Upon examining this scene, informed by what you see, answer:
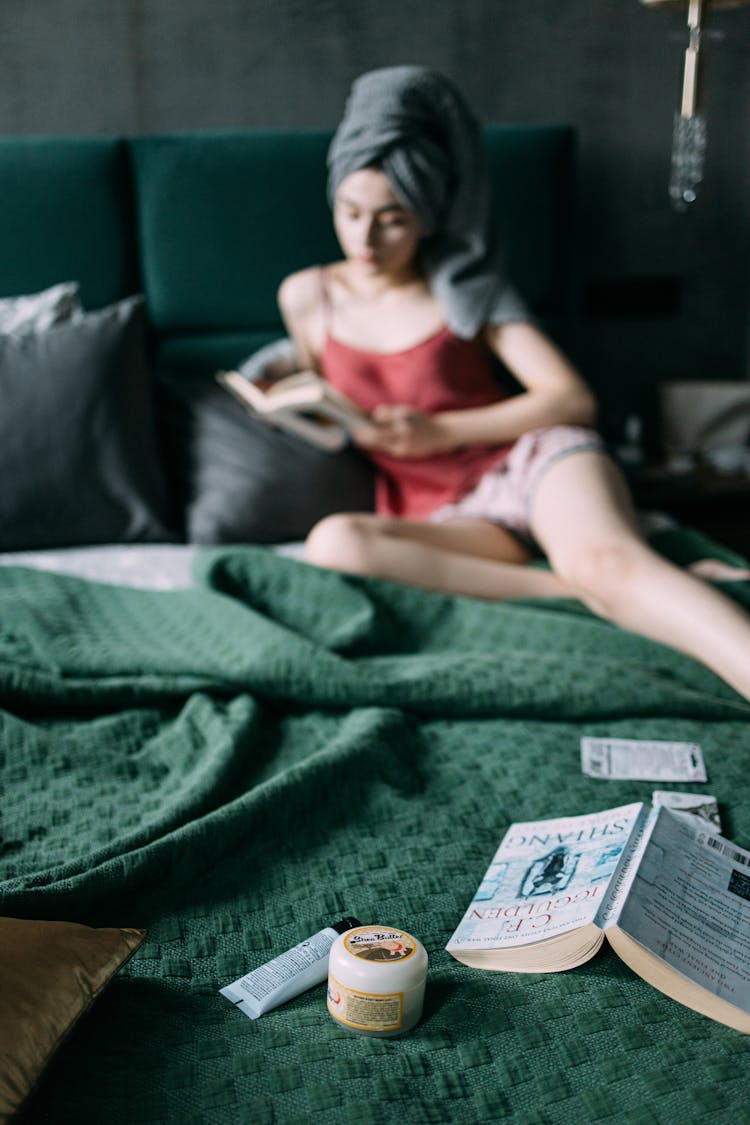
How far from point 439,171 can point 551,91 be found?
0.89m

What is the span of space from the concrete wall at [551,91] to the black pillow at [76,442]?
0.78 metres

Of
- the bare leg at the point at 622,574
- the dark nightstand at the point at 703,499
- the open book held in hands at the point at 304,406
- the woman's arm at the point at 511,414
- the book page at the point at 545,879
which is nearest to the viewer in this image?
the book page at the point at 545,879

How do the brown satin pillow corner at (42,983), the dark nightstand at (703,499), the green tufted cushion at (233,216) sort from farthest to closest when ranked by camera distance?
the dark nightstand at (703,499) < the green tufted cushion at (233,216) < the brown satin pillow corner at (42,983)

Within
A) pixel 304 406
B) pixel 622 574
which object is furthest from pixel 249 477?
pixel 622 574

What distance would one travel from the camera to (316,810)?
1.30m

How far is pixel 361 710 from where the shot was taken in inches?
60.0

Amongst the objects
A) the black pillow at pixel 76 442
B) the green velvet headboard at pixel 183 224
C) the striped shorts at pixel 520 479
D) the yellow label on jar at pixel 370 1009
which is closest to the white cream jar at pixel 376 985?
the yellow label on jar at pixel 370 1009

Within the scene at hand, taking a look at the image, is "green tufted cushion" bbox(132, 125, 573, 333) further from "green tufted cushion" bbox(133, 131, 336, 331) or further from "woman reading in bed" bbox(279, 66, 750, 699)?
"woman reading in bed" bbox(279, 66, 750, 699)

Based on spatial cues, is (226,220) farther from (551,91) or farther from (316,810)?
(316,810)

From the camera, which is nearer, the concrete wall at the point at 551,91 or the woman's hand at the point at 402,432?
the woman's hand at the point at 402,432

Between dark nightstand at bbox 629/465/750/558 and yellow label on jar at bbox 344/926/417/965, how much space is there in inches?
76.6

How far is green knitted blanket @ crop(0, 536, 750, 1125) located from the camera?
Answer: 0.89 meters

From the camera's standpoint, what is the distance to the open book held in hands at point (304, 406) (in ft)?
7.05

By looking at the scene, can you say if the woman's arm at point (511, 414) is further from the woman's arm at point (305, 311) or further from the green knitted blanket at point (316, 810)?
the green knitted blanket at point (316, 810)
